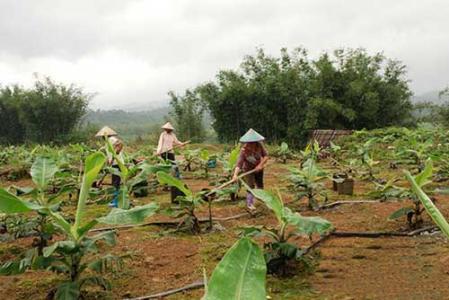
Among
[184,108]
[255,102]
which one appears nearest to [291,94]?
[255,102]

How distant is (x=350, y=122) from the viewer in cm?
1997

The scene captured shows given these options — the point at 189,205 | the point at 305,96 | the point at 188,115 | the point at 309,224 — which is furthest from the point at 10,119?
the point at 309,224

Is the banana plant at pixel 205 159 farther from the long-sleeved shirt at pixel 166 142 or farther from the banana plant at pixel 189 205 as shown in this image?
the banana plant at pixel 189 205

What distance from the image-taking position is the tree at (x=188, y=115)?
23.8m

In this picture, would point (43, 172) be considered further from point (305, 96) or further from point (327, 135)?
point (305, 96)

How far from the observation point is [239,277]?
1.07m

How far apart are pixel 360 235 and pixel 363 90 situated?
54.3ft

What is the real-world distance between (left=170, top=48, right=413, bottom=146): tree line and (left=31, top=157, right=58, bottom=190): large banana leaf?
1663 centimetres

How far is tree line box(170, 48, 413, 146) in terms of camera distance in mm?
19656

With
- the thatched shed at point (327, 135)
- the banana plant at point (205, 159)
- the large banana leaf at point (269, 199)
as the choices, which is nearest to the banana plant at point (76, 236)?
the large banana leaf at point (269, 199)

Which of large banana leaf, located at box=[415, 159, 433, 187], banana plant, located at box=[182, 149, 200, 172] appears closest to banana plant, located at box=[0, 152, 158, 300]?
large banana leaf, located at box=[415, 159, 433, 187]

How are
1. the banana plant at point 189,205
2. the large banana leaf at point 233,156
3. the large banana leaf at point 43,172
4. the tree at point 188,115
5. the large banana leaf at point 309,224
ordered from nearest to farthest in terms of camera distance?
the large banana leaf at point 309,224 → the large banana leaf at point 43,172 → the banana plant at point 189,205 → the large banana leaf at point 233,156 → the tree at point 188,115

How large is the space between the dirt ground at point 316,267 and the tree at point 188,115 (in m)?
19.1

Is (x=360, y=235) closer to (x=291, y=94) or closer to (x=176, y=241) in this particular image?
(x=176, y=241)
